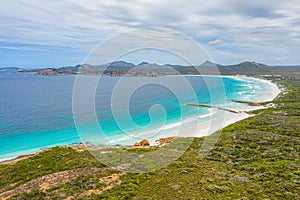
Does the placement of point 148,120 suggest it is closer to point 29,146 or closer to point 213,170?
point 29,146

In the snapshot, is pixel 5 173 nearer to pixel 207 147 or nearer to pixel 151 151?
pixel 151 151

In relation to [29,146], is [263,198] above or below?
above

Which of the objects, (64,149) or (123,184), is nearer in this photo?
(123,184)

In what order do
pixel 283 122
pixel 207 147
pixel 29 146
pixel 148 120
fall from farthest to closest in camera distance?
pixel 148 120, pixel 283 122, pixel 29 146, pixel 207 147

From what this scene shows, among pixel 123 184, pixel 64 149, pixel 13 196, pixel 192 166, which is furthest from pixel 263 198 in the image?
pixel 64 149

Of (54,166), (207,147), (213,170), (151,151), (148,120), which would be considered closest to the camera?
(213,170)

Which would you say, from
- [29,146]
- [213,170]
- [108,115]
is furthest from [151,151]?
[108,115]
